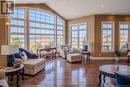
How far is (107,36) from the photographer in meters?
10.9

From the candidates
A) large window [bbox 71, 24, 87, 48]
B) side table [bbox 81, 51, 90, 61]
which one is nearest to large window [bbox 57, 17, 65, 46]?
large window [bbox 71, 24, 87, 48]

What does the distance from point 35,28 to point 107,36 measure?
478cm

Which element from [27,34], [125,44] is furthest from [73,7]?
[125,44]

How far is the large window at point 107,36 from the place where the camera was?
10.9 meters

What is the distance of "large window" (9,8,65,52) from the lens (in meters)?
9.44

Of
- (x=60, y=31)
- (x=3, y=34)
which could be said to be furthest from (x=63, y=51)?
(x=3, y=34)

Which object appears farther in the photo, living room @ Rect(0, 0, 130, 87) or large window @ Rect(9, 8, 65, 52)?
large window @ Rect(9, 8, 65, 52)

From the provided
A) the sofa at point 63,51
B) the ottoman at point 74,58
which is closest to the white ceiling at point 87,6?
the sofa at point 63,51

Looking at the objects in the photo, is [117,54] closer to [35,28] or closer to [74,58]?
[74,58]

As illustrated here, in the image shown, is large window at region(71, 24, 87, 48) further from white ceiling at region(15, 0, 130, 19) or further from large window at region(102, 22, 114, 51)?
large window at region(102, 22, 114, 51)

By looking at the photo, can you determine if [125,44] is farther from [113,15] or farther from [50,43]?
[50,43]

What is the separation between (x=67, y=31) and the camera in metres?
12.8

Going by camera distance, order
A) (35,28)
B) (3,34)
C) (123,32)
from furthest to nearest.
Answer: (123,32) < (35,28) < (3,34)

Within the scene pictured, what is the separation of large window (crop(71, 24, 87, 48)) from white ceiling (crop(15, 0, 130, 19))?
92 centimetres
